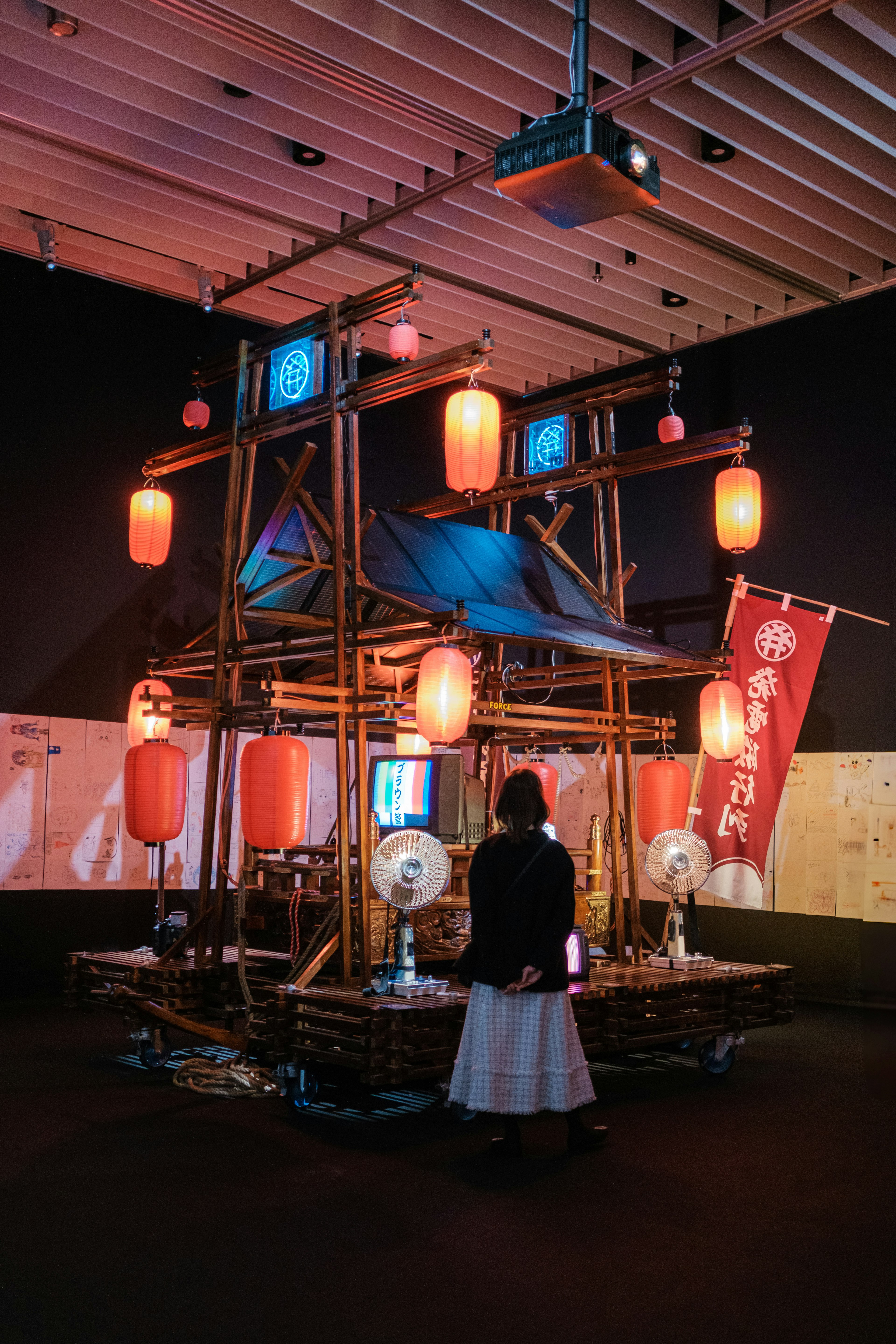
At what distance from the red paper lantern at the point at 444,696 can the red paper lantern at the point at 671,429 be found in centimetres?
308

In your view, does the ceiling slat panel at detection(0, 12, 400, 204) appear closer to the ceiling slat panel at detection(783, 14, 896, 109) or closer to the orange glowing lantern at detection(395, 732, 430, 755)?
→ the ceiling slat panel at detection(783, 14, 896, 109)

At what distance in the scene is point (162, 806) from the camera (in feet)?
21.2

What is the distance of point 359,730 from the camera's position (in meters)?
5.81

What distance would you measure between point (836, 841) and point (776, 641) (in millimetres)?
1563

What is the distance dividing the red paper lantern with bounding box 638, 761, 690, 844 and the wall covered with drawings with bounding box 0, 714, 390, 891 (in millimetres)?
2732

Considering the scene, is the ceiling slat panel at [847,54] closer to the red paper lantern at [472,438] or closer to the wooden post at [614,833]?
the red paper lantern at [472,438]

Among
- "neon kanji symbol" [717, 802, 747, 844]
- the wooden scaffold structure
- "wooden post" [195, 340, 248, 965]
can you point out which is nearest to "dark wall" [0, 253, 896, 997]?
"neon kanji symbol" [717, 802, 747, 844]

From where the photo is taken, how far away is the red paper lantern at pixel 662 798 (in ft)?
23.6

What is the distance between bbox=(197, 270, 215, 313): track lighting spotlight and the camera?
8.53m

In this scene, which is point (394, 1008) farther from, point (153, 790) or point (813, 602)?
point (813, 602)

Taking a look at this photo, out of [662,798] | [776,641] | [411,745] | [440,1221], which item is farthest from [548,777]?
Result: [440,1221]

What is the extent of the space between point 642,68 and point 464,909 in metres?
4.76

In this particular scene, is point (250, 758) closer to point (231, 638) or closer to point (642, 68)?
point (231, 638)

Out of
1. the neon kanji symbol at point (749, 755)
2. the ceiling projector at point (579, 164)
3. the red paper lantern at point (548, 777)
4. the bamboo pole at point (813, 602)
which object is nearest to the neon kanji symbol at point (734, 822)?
the neon kanji symbol at point (749, 755)
